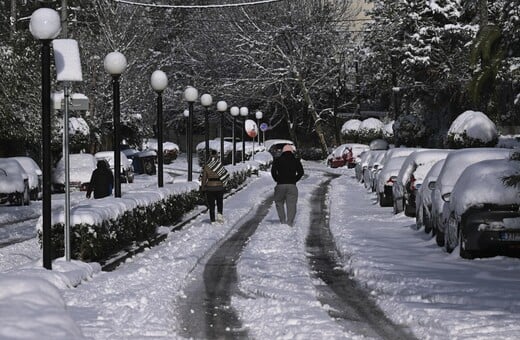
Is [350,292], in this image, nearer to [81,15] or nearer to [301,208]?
[301,208]

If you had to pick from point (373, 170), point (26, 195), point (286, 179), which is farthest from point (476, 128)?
point (286, 179)

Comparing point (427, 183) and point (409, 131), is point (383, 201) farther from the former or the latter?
point (409, 131)

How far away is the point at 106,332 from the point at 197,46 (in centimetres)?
5980

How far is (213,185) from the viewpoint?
20.6 m

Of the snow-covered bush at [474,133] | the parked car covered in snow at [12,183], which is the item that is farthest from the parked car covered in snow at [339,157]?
the parked car covered in snow at [12,183]

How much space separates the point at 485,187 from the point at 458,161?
10.9 ft

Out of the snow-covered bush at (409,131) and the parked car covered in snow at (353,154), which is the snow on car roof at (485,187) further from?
the parked car covered in snow at (353,154)

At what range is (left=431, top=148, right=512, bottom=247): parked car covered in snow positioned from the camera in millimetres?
15533

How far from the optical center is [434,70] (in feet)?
171

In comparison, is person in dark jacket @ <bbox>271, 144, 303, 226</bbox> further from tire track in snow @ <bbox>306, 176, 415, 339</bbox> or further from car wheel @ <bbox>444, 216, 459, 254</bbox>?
car wheel @ <bbox>444, 216, 459, 254</bbox>

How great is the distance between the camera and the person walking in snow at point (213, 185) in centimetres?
2059

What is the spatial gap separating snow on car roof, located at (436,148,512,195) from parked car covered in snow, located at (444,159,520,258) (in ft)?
7.22

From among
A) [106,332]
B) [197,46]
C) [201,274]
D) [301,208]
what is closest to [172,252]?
[201,274]

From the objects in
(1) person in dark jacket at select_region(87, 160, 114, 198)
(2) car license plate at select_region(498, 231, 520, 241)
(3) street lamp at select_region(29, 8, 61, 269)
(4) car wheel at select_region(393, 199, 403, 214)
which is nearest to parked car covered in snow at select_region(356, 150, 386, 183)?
(4) car wheel at select_region(393, 199, 403, 214)
